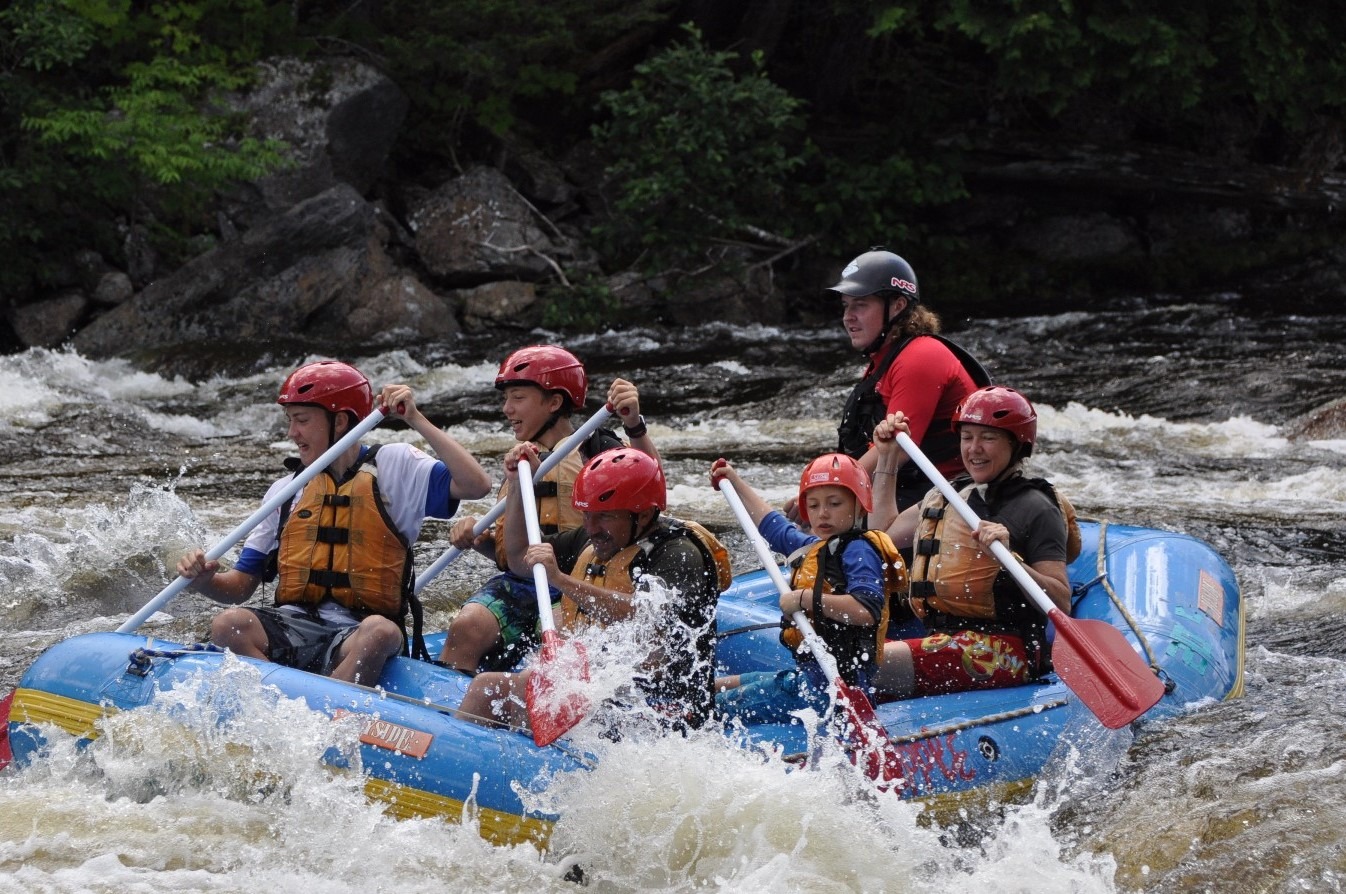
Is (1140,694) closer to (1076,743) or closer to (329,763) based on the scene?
(1076,743)

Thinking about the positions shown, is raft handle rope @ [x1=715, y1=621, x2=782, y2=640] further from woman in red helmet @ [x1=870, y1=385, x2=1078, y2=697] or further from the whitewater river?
the whitewater river

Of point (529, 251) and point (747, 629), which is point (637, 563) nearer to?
point (747, 629)

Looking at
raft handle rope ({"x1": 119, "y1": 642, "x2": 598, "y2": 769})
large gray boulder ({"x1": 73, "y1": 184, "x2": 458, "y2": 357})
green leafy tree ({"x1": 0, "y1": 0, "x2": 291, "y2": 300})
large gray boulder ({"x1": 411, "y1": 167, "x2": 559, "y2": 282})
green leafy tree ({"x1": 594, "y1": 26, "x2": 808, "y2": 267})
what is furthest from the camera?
large gray boulder ({"x1": 411, "y1": 167, "x2": 559, "y2": 282})

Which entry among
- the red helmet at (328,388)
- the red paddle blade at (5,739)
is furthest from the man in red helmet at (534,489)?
the red paddle blade at (5,739)

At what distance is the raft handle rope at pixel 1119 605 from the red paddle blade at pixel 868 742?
995 millimetres

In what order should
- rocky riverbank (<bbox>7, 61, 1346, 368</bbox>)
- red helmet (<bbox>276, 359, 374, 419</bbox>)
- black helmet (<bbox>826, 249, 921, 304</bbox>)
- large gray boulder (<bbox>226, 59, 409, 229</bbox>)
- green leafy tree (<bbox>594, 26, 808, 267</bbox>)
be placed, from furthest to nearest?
1. large gray boulder (<bbox>226, 59, 409, 229</bbox>)
2. green leafy tree (<bbox>594, 26, 808, 267</bbox>)
3. rocky riverbank (<bbox>7, 61, 1346, 368</bbox>)
4. black helmet (<bbox>826, 249, 921, 304</bbox>)
5. red helmet (<bbox>276, 359, 374, 419</bbox>)

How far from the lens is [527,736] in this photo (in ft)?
14.2

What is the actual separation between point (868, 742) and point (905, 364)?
158 cm

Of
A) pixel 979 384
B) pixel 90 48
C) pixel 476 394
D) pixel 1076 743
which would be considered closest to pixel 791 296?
pixel 476 394

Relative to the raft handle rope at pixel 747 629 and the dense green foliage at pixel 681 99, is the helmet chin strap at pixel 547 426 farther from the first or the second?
the dense green foliage at pixel 681 99

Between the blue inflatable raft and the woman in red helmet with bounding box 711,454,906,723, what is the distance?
184 mm

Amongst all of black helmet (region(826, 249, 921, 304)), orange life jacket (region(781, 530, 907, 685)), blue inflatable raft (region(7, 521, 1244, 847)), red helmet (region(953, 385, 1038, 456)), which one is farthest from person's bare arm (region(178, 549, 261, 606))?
red helmet (region(953, 385, 1038, 456))

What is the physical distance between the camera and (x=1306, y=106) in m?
16.5

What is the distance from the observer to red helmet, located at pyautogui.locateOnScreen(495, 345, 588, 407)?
5223 mm
